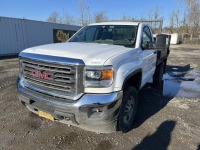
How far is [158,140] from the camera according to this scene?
337 cm

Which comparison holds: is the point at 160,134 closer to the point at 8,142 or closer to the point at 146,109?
the point at 146,109

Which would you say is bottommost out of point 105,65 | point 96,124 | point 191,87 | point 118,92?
point 191,87

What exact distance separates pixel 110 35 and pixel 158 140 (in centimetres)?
247

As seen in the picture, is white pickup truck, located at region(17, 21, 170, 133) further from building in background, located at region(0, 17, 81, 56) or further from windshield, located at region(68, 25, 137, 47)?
building in background, located at region(0, 17, 81, 56)

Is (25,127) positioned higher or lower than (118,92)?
lower

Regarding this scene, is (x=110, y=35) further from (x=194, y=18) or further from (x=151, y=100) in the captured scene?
(x=194, y=18)

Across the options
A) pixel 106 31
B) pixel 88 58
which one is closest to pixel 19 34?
pixel 106 31

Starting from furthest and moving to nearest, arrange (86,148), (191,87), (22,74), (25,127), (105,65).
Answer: (191,87) → (25,127) → (22,74) → (86,148) → (105,65)

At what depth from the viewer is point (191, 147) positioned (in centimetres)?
322

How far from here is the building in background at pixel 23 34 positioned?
14.3 m

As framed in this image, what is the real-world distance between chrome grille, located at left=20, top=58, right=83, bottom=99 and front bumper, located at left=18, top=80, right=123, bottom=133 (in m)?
0.16

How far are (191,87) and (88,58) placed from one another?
543 cm

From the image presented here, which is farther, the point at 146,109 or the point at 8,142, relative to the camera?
the point at 146,109

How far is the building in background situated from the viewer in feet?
47.1
